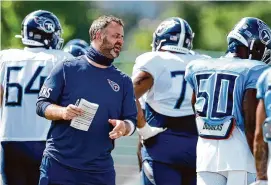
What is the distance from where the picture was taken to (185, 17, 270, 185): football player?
7047mm

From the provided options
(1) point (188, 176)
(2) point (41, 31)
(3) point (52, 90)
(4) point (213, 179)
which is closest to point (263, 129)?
(4) point (213, 179)

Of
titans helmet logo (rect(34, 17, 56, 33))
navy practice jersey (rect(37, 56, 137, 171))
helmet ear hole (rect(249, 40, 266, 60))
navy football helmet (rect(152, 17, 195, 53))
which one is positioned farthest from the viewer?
titans helmet logo (rect(34, 17, 56, 33))

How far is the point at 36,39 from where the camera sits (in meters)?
8.95

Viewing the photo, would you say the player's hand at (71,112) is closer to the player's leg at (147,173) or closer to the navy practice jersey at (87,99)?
the navy practice jersey at (87,99)

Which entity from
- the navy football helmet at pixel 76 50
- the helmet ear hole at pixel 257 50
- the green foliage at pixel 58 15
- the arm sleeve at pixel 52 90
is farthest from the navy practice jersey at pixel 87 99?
the green foliage at pixel 58 15

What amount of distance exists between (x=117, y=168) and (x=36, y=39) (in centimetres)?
312

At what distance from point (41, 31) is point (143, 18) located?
54518 millimetres

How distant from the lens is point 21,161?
8.70m

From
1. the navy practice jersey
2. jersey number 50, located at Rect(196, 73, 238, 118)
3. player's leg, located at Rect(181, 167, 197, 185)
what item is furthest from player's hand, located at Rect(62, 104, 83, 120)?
player's leg, located at Rect(181, 167, 197, 185)

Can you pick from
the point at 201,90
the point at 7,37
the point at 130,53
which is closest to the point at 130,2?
the point at 7,37

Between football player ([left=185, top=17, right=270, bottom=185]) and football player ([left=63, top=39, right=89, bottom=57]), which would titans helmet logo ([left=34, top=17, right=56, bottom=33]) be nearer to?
football player ([left=185, top=17, right=270, bottom=185])

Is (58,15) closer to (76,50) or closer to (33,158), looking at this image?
(76,50)

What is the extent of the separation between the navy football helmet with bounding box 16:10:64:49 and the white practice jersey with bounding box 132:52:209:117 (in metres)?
0.87

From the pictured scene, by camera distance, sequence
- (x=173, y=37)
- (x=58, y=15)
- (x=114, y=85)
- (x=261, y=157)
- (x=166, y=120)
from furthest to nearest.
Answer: (x=58, y=15), (x=173, y=37), (x=166, y=120), (x=114, y=85), (x=261, y=157)
